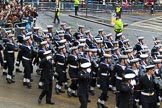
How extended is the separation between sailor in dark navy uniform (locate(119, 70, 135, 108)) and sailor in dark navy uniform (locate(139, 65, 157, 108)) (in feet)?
1.52

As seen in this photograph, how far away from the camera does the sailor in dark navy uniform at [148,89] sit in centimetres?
1360

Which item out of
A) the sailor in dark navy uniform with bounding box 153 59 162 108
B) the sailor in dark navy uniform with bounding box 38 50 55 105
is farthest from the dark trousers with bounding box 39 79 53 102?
the sailor in dark navy uniform with bounding box 153 59 162 108

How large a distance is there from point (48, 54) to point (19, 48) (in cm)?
263

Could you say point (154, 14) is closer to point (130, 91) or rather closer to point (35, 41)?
point (35, 41)

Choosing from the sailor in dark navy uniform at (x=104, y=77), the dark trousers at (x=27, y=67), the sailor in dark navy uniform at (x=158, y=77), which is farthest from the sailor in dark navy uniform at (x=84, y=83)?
the dark trousers at (x=27, y=67)

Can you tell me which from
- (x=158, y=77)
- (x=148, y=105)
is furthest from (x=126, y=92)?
(x=158, y=77)

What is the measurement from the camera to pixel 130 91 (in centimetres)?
1322

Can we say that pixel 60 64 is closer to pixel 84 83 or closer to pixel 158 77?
pixel 84 83

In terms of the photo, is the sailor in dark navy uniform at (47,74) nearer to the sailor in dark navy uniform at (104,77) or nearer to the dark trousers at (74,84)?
the dark trousers at (74,84)

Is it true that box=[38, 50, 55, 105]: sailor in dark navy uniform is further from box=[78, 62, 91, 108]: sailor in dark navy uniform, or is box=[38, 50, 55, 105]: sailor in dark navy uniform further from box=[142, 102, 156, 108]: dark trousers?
box=[142, 102, 156, 108]: dark trousers

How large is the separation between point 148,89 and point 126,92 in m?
0.80

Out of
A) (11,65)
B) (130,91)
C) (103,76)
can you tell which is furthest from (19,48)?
(130,91)

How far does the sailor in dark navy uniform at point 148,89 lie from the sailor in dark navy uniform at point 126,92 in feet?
1.52

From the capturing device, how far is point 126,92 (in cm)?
1330
